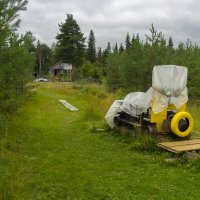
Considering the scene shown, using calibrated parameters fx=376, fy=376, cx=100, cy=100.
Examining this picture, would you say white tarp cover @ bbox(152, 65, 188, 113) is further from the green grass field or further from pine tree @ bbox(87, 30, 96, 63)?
pine tree @ bbox(87, 30, 96, 63)

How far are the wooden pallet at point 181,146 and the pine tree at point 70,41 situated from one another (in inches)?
2006

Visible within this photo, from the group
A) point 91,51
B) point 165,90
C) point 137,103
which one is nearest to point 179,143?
point 165,90

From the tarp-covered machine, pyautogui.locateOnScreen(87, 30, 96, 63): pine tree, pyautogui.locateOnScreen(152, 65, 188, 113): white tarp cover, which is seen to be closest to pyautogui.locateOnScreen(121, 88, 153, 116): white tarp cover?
the tarp-covered machine

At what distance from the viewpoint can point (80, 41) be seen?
60031mm

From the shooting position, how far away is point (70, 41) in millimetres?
59594

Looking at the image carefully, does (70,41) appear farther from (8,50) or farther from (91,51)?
(8,50)

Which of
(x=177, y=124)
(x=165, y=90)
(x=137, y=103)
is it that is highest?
(x=165, y=90)

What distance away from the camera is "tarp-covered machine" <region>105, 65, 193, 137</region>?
A: 954cm

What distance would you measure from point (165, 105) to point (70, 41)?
5112 cm

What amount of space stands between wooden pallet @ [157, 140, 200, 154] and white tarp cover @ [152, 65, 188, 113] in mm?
1074

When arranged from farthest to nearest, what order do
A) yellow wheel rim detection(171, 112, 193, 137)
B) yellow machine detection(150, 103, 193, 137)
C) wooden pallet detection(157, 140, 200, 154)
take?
yellow machine detection(150, 103, 193, 137) → yellow wheel rim detection(171, 112, 193, 137) → wooden pallet detection(157, 140, 200, 154)

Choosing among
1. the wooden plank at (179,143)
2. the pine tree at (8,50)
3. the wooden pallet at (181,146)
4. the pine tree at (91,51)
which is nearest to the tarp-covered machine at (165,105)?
the wooden plank at (179,143)

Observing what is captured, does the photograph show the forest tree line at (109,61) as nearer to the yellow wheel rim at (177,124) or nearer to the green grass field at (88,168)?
the green grass field at (88,168)

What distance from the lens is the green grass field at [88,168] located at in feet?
19.6
